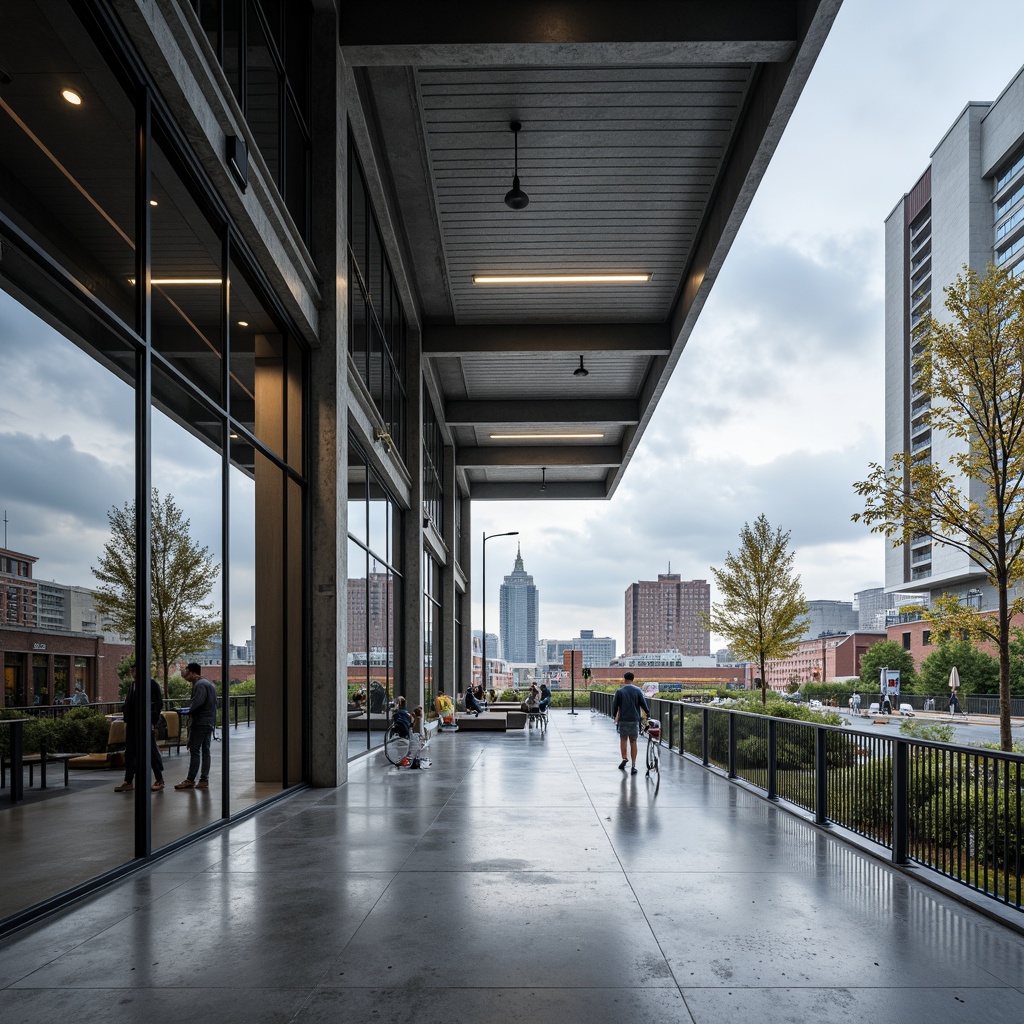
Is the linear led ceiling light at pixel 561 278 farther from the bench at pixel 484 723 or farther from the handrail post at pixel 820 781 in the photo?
the bench at pixel 484 723

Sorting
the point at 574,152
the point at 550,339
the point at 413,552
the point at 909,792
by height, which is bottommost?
the point at 909,792

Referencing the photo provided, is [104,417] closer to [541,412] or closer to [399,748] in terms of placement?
[399,748]

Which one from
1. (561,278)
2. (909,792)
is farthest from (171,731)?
(561,278)

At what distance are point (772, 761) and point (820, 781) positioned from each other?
1879mm

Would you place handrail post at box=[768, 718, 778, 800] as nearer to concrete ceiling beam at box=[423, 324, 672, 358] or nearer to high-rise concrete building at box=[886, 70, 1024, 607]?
concrete ceiling beam at box=[423, 324, 672, 358]

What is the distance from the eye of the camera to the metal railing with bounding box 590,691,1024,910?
23.6 feet

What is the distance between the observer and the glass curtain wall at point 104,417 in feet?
21.9

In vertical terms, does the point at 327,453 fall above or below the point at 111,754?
above

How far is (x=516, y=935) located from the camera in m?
6.12

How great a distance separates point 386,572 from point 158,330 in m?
12.8

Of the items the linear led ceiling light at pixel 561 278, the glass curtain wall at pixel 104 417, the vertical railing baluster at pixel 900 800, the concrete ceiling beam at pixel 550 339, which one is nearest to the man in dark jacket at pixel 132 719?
the glass curtain wall at pixel 104 417

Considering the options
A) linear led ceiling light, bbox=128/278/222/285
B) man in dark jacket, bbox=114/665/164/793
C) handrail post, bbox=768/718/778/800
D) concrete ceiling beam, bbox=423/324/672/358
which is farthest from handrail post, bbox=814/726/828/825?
concrete ceiling beam, bbox=423/324/672/358

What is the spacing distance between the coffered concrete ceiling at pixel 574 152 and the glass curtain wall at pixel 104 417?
4.77 metres

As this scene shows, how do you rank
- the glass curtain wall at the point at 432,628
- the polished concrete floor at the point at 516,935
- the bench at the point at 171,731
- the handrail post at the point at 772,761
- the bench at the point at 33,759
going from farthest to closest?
the glass curtain wall at the point at 432,628
the bench at the point at 171,731
the handrail post at the point at 772,761
the bench at the point at 33,759
the polished concrete floor at the point at 516,935
